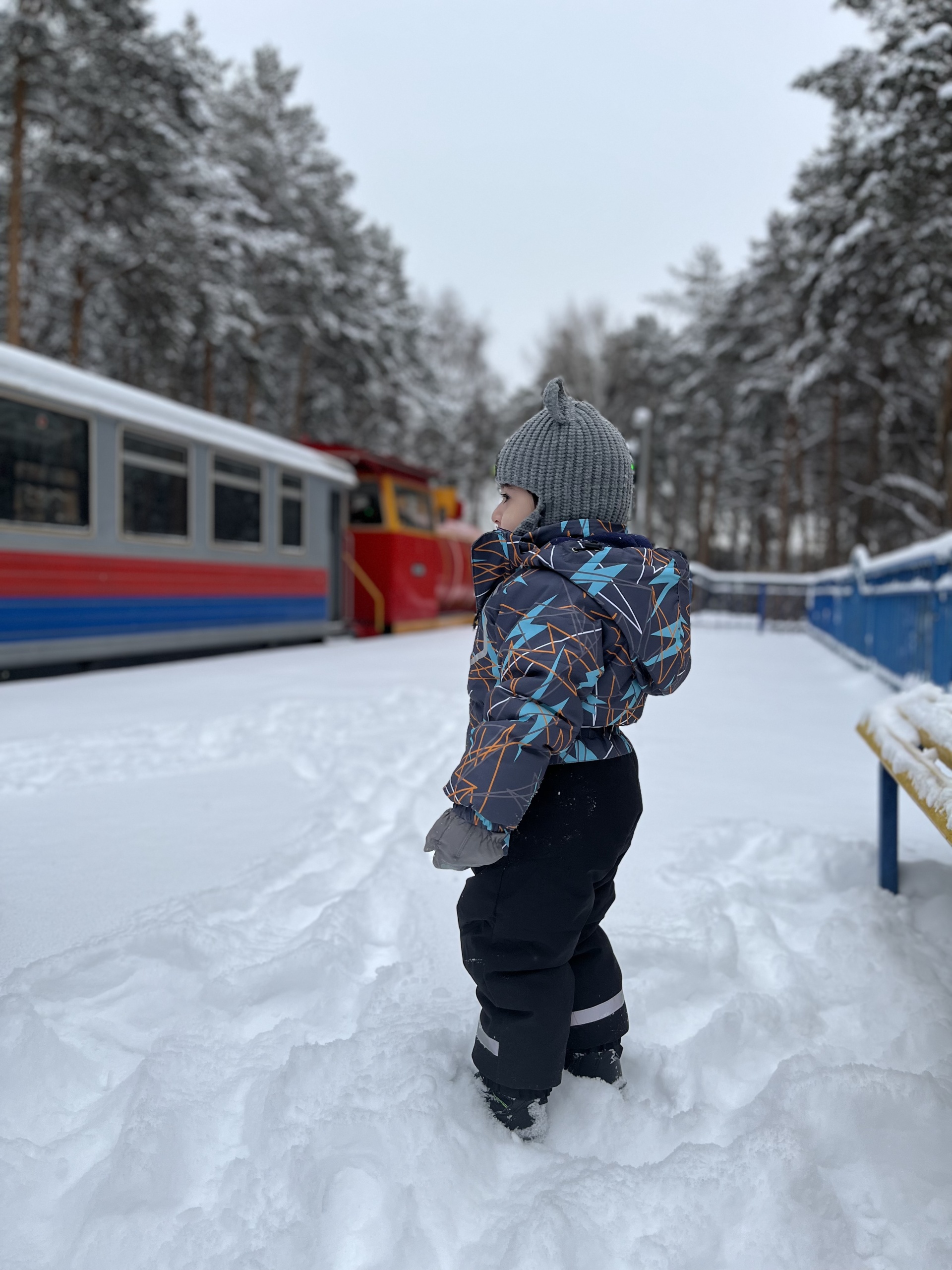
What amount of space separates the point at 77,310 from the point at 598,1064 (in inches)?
807

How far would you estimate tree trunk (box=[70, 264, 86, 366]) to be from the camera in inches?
740

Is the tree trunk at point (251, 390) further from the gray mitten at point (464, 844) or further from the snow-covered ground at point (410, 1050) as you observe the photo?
the gray mitten at point (464, 844)

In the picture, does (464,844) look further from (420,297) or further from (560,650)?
(420,297)

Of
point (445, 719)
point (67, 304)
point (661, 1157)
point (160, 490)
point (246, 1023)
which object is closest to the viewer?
point (661, 1157)

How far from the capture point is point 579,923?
5.77 ft

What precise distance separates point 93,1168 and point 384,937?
115 cm

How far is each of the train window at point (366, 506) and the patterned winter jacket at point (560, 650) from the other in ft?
39.9

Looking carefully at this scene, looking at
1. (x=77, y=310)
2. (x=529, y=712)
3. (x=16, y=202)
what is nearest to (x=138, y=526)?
(x=529, y=712)

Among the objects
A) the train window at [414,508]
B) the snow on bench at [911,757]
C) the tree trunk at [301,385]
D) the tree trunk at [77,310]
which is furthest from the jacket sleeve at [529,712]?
the tree trunk at [301,385]

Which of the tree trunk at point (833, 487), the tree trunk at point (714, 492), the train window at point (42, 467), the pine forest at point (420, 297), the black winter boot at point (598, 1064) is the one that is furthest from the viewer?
the tree trunk at point (714, 492)

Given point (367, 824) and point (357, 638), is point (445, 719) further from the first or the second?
point (357, 638)

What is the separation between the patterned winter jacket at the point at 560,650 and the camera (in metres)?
1.58

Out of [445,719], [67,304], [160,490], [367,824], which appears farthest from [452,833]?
[67,304]

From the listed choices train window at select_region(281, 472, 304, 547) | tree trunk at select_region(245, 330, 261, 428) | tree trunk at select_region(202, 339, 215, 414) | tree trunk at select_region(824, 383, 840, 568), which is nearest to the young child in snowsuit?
train window at select_region(281, 472, 304, 547)
